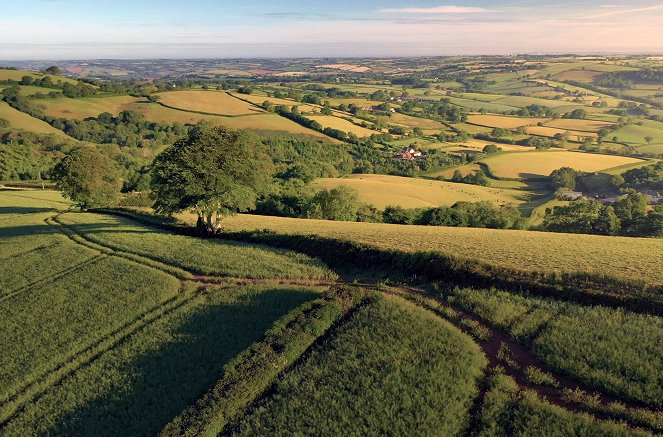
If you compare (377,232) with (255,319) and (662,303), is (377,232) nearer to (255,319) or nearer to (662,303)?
(255,319)

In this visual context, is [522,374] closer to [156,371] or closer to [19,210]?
[156,371]

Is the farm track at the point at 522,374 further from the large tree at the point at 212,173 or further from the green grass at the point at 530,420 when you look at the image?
the large tree at the point at 212,173

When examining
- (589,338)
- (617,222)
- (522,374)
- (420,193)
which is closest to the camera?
(522,374)

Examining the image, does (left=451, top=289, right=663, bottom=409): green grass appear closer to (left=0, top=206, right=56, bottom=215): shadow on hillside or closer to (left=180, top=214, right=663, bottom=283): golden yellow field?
(left=180, top=214, right=663, bottom=283): golden yellow field

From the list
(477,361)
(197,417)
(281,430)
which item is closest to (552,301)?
(477,361)

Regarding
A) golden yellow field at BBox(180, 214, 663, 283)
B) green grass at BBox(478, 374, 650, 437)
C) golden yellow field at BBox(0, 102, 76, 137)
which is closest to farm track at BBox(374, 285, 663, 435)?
green grass at BBox(478, 374, 650, 437)

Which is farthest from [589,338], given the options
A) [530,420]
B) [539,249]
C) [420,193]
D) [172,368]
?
[420,193]
